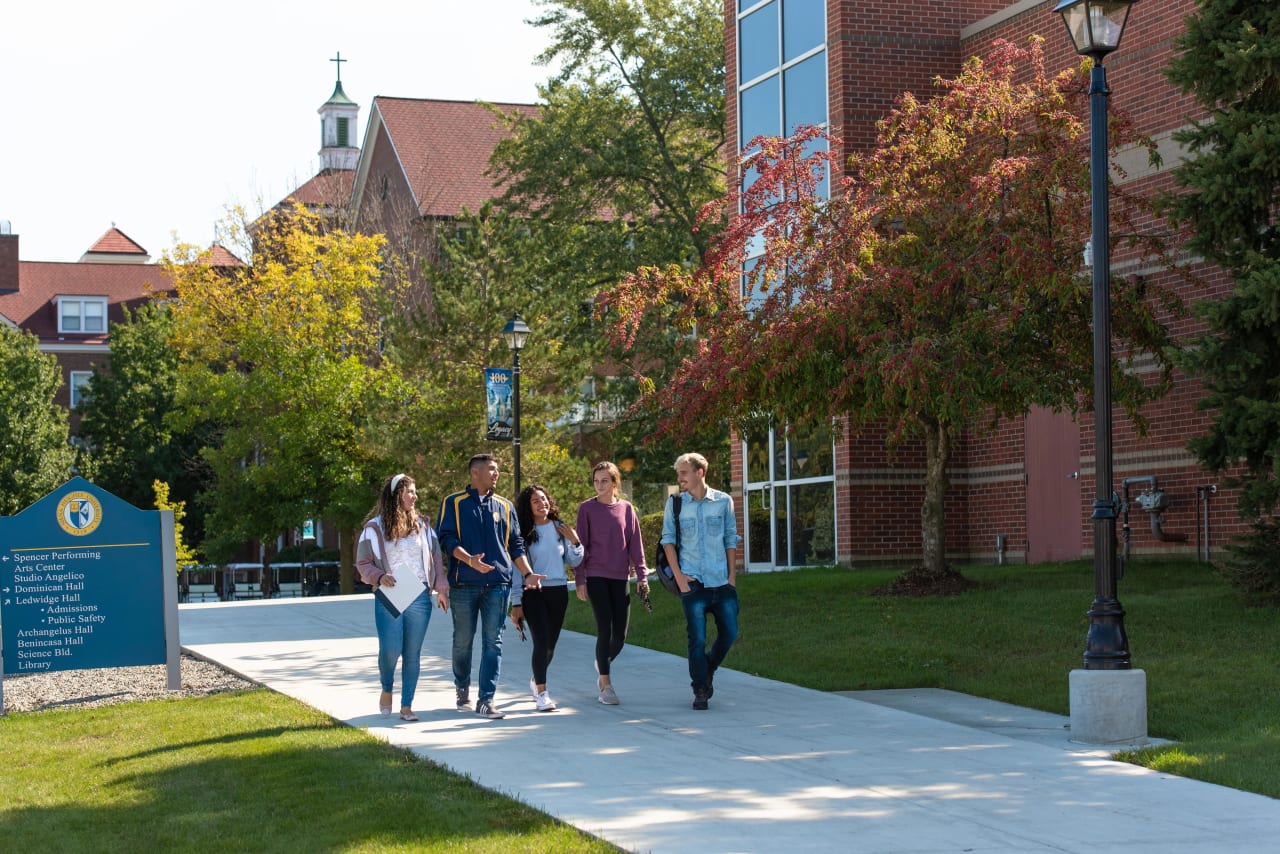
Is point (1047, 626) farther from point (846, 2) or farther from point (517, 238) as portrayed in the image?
point (517, 238)

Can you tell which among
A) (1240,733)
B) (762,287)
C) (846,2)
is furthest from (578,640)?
(846,2)

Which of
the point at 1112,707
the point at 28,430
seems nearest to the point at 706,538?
the point at 1112,707

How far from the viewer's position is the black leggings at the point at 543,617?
36.1ft

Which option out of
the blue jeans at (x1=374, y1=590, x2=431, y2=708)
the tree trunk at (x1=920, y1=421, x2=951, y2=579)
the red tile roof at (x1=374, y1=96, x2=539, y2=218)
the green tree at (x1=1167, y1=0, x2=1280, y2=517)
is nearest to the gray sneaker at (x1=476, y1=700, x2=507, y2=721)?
the blue jeans at (x1=374, y1=590, x2=431, y2=708)

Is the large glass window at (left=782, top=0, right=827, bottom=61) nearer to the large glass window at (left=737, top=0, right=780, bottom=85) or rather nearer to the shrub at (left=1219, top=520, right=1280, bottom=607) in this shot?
the large glass window at (left=737, top=0, right=780, bottom=85)

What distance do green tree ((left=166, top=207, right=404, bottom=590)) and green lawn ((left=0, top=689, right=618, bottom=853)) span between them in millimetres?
25359

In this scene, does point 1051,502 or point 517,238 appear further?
point 517,238

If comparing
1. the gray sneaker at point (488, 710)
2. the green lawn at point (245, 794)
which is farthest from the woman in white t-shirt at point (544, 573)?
the green lawn at point (245, 794)

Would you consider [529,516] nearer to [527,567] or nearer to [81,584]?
[527,567]

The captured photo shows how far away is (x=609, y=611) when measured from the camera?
11.2m

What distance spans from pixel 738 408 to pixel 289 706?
7288 mm

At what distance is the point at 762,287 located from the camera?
1688 cm

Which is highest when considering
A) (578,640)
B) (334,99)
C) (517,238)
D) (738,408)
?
(334,99)

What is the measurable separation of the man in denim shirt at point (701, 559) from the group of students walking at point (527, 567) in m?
0.01
